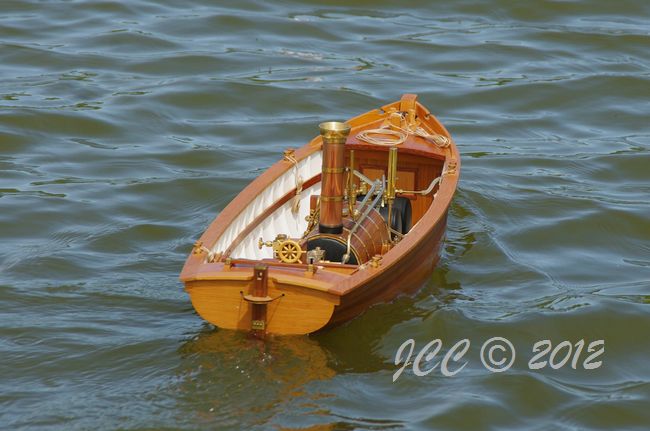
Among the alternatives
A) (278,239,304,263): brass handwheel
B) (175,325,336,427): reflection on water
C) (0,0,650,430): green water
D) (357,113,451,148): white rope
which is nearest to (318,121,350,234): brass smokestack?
(278,239,304,263): brass handwheel

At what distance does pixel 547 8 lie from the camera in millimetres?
19359

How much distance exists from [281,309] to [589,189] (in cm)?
572

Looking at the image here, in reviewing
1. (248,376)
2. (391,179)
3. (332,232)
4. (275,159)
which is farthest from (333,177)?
(275,159)

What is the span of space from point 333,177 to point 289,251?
0.69m

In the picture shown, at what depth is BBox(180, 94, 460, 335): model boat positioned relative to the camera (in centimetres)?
867

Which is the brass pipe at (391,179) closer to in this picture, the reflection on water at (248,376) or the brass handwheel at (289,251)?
the brass handwheel at (289,251)

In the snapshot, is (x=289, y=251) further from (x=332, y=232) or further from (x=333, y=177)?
(x=333, y=177)

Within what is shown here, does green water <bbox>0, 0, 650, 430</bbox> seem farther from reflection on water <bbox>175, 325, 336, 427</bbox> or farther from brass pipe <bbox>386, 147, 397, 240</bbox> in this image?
brass pipe <bbox>386, 147, 397, 240</bbox>

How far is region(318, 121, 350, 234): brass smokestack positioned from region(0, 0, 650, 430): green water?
2.47ft

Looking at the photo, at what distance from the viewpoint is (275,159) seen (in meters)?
14.1

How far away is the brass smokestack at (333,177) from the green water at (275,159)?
29.6 inches

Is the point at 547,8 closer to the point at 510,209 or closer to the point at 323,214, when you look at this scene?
the point at 510,209

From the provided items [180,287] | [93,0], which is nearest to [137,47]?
[93,0]

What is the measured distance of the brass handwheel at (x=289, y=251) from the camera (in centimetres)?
898
